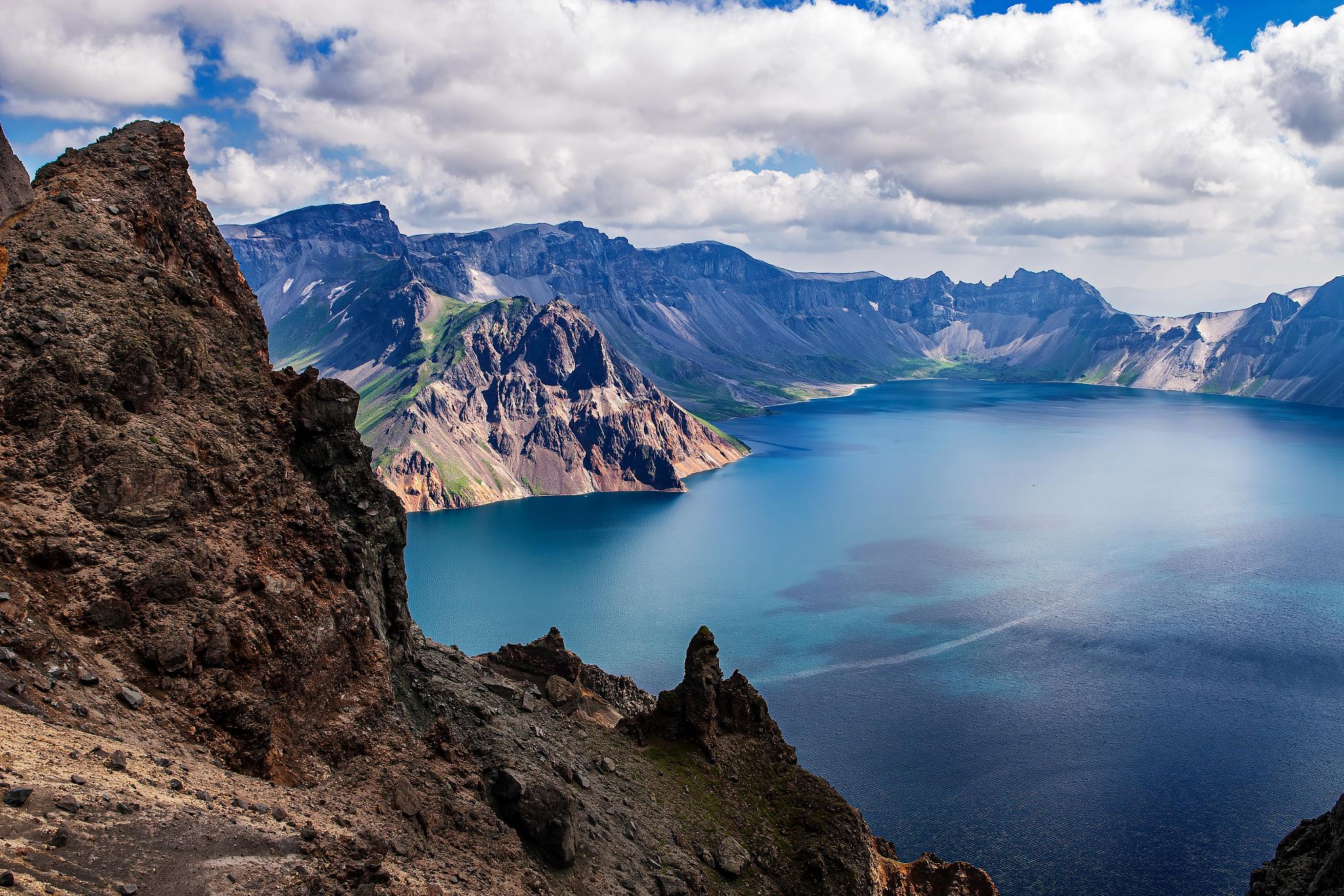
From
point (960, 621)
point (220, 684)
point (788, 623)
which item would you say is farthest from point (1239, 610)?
point (220, 684)

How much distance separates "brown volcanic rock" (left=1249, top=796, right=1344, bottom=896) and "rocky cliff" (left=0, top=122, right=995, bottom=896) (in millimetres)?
24327

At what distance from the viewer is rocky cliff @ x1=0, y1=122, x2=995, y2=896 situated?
20.7m

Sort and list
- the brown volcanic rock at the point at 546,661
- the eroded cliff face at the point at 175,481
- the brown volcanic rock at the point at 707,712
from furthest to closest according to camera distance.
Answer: the brown volcanic rock at the point at 546,661, the brown volcanic rock at the point at 707,712, the eroded cliff face at the point at 175,481

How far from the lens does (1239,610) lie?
141 meters

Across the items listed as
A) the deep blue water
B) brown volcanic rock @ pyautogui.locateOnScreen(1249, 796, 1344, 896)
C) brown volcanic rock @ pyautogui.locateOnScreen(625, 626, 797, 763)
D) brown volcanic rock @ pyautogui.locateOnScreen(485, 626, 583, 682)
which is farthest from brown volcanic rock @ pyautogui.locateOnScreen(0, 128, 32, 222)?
the deep blue water

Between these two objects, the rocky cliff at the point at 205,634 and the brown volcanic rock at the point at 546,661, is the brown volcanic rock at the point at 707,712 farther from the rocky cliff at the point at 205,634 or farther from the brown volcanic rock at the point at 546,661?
the rocky cliff at the point at 205,634

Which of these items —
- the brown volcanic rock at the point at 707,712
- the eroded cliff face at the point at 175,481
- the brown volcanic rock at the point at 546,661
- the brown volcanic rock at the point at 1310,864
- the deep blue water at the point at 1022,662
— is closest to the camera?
the eroded cliff face at the point at 175,481

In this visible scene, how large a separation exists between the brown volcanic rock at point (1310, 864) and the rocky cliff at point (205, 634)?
24327mm

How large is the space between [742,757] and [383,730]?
3036 cm

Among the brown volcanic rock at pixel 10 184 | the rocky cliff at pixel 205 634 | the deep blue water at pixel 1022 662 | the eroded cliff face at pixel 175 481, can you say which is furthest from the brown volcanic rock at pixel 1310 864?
the brown volcanic rock at pixel 10 184

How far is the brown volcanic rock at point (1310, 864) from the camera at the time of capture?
38.1m

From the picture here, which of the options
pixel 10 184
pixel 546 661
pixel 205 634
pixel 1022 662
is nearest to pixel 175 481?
pixel 205 634

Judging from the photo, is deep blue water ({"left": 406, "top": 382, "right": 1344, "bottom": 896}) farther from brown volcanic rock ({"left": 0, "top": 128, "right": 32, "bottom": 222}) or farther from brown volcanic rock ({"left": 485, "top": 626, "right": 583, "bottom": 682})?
brown volcanic rock ({"left": 0, "top": 128, "right": 32, "bottom": 222})

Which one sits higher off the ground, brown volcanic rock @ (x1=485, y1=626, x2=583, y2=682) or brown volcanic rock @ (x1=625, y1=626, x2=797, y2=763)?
brown volcanic rock @ (x1=485, y1=626, x2=583, y2=682)
